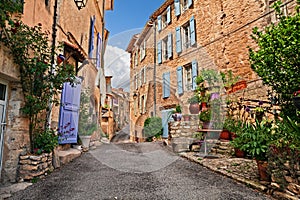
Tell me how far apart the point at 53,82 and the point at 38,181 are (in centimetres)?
151

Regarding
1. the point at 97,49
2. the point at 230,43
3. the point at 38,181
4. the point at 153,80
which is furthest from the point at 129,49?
the point at 38,181

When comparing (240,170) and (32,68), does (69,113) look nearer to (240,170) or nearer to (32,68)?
(32,68)

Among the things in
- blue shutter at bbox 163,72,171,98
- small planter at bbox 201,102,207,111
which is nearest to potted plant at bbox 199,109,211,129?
small planter at bbox 201,102,207,111

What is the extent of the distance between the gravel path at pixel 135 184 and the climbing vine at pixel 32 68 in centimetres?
85

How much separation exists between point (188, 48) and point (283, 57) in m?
5.87

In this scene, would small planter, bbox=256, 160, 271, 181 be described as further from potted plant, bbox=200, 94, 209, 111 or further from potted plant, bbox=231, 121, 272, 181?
potted plant, bbox=200, 94, 209, 111

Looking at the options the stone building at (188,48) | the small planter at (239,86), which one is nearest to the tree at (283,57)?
the stone building at (188,48)

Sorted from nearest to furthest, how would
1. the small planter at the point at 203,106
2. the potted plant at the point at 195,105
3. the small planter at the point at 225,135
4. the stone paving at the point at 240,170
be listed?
the stone paving at the point at 240,170
the small planter at the point at 225,135
the small planter at the point at 203,106
the potted plant at the point at 195,105

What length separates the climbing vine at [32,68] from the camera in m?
2.40

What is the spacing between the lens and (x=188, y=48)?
812 cm

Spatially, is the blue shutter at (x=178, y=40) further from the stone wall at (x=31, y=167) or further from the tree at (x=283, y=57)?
the stone wall at (x=31, y=167)

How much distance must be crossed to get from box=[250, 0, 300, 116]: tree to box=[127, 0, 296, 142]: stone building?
1.73 meters

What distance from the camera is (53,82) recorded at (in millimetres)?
3062

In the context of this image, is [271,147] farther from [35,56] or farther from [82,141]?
[82,141]
